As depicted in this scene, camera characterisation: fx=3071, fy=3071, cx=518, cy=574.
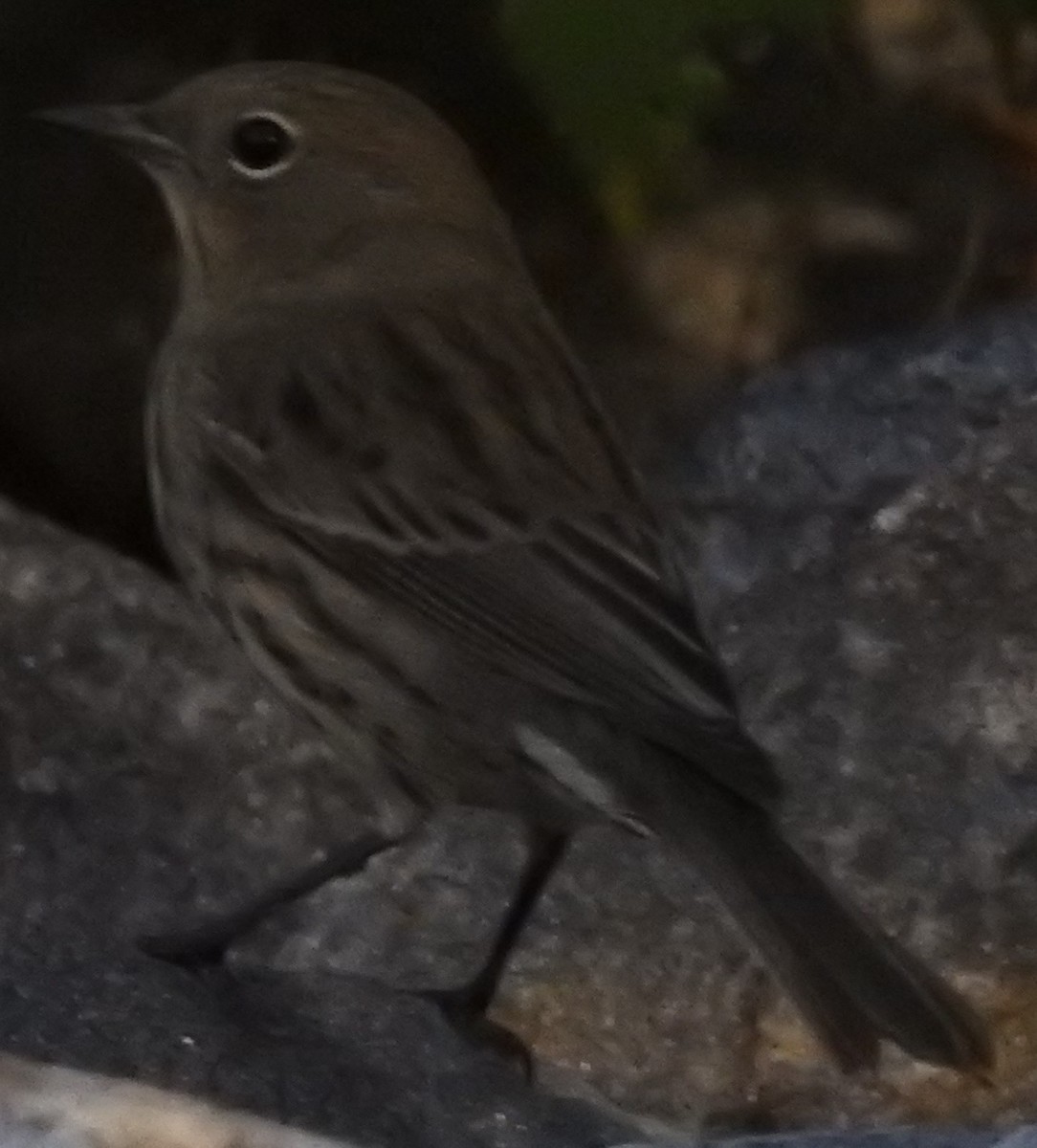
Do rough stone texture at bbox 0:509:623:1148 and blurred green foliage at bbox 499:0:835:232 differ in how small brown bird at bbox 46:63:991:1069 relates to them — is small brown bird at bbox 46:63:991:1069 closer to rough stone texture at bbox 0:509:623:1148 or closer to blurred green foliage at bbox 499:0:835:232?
rough stone texture at bbox 0:509:623:1148

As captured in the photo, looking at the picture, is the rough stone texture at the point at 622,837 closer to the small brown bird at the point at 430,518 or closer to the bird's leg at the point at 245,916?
the bird's leg at the point at 245,916

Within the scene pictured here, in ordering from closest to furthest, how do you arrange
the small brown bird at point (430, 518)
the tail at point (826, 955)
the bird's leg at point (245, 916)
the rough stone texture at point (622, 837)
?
the tail at point (826, 955)
the small brown bird at point (430, 518)
the rough stone texture at point (622, 837)
the bird's leg at point (245, 916)

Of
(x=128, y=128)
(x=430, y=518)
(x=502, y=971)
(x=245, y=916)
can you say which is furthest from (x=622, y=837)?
(x=128, y=128)

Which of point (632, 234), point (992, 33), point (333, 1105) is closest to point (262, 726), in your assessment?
point (333, 1105)

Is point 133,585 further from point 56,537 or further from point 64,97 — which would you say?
point 64,97

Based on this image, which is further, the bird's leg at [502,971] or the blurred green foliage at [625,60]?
the blurred green foliage at [625,60]

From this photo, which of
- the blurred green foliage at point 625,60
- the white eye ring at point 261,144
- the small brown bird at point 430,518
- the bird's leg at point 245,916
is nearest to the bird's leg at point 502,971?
the small brown bird at point 430,518

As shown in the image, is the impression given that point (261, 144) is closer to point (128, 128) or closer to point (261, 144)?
point (261, 144)
